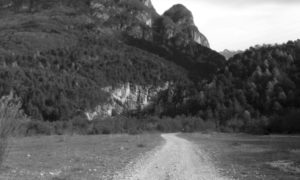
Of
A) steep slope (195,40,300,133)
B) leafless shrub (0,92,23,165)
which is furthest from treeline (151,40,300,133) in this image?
leafless shrub (0,92,23,165)

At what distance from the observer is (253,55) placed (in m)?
173

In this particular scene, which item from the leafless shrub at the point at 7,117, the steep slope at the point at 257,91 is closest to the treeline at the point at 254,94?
the steep slope at the point at 257,91

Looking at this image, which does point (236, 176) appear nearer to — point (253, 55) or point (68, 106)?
point (253, 55)

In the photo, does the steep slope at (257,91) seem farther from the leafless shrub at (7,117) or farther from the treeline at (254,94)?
the leafless shrub at (7,117)

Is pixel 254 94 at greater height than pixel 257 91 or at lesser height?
lesser

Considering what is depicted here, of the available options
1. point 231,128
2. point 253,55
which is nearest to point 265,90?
point 231,128

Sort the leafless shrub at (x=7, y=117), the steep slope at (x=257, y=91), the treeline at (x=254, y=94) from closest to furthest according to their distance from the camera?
1. the leafless shrub at (x=7, y=117)
2. the treeline at (x=254, y=94)
3. the steep slope at (x=257, y=91)

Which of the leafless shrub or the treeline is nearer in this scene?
the leafless shrub

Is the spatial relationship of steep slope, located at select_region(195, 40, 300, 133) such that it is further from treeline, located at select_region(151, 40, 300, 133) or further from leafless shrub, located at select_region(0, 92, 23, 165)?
leafless shrub, located at select_region(0, 92, 23, 165)

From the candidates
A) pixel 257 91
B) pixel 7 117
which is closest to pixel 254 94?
pixel 257 91

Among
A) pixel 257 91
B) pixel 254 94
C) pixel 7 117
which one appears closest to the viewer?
pixel 7 117

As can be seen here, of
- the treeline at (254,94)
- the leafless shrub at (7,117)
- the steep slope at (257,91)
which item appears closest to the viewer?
the leafless shrub at (7,117)

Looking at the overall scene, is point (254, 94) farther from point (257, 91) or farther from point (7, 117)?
point (7, 117)

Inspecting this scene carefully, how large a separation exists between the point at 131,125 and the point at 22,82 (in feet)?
227
